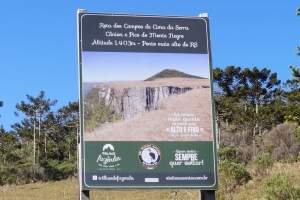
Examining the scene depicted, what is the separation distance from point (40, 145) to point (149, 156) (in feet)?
184

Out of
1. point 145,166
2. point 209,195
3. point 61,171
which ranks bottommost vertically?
point 61,171

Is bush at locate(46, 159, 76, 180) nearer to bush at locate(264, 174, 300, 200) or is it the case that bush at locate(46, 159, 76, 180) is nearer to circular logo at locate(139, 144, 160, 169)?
bush at locate(264, 174, 300, 200)

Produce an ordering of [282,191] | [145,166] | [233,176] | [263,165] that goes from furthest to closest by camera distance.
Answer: [263,165]
[233,176]
[282,191]
[145,166]

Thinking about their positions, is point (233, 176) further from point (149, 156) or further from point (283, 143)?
point (149, 156)

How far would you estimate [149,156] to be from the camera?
7594 mm

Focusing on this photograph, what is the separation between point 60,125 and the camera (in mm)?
67188

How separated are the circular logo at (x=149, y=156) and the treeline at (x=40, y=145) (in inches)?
1505

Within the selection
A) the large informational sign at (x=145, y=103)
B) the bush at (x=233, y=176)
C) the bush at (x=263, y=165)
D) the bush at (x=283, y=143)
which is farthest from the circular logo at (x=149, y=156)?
the bush at (x=283, y=143)

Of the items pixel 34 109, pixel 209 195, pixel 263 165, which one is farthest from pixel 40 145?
pixel 209 195

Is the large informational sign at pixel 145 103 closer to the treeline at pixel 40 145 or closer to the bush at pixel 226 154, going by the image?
the bush at pixel 226 154

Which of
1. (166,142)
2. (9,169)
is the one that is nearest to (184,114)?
(166,142)

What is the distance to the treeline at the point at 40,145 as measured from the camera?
4869 centimetres

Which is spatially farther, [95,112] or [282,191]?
[282,191]

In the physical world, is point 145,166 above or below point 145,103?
below
